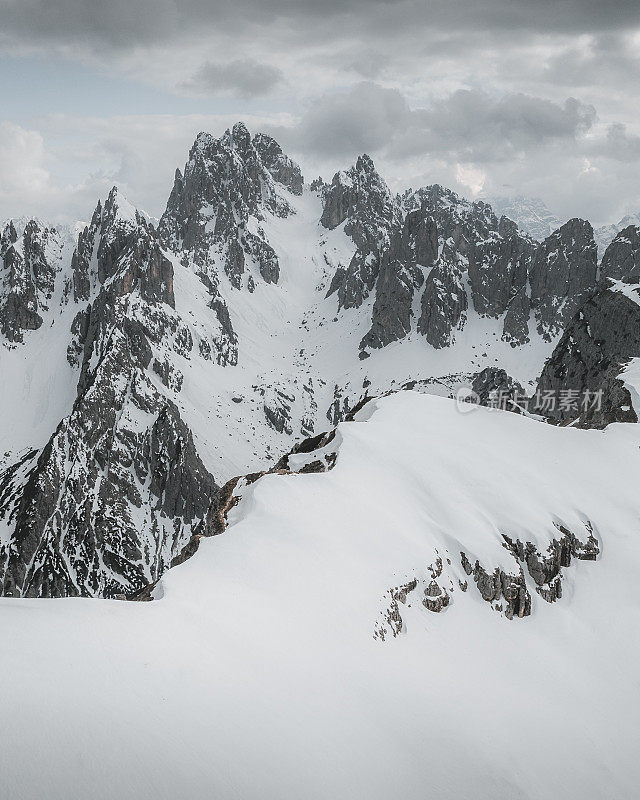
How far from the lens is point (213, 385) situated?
167m

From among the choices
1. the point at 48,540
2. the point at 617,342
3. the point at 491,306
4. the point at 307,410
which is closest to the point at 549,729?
the point at 617,342

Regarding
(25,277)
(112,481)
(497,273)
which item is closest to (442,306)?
(497,273)

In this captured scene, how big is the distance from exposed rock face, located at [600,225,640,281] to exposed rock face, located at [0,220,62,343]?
197216 mm

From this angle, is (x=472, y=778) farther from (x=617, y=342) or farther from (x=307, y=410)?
(x=307, y=410)

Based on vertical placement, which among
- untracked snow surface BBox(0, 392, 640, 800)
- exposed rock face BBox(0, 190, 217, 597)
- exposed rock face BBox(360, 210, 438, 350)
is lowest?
exposed rock face BBox(0, 190, 217, 597)

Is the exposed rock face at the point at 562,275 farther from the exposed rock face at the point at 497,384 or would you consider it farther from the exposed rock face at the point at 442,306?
the exposed rock face at the point at 497,384

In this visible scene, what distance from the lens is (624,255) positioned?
531 ft

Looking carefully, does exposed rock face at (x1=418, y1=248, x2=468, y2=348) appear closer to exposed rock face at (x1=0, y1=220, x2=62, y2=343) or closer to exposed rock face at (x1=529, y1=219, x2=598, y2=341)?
exposed rock face at (x1=529, y1=219, x2=598, y2=341)

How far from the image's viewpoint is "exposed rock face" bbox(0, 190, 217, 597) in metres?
112

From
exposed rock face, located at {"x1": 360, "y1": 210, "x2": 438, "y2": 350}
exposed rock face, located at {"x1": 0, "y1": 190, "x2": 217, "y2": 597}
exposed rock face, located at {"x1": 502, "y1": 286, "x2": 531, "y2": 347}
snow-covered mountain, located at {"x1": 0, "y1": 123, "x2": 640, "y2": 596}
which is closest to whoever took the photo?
exposed rock face, located at {"x1": 0, "y1": 190, "x2": 217, "y2": 597}

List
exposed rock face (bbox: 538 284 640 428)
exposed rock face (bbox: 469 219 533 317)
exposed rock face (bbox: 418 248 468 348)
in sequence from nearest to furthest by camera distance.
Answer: exposed rock face (bbox: 538 284 640 428), exposed rock face (bbox: 469 219 533 317), exposed rock face (bbox: 418 248 468 348)

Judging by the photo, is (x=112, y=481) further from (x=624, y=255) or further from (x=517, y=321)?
(x=624, y=255)

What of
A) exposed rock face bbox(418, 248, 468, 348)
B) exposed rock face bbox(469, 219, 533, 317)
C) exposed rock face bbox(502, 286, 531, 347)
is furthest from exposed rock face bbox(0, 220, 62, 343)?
exposed rock face bbox(502, 286, 531, 347)

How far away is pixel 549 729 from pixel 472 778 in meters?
7.24
